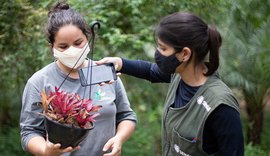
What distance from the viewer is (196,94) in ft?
7.64

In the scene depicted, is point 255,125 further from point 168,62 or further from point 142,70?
point 168,62

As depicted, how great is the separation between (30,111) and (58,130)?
353mm

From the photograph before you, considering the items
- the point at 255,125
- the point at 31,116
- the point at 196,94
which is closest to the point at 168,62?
the point at 196,94

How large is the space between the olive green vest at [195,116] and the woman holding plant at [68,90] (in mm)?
323

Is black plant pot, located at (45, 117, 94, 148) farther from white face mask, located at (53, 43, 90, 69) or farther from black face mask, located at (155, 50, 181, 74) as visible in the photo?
black face mask, located at (155, 50, 181, 74)

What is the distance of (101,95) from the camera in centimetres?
255

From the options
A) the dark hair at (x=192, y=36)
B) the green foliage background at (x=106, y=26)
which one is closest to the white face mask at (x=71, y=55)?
the dark hair at (x=192, y=36)

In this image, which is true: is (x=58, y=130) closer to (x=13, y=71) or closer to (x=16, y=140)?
(x=13, y=71)

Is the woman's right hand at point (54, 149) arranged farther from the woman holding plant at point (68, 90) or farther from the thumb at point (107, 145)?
the thumb at point (107, 145)

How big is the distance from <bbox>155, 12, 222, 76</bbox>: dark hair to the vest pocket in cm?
35

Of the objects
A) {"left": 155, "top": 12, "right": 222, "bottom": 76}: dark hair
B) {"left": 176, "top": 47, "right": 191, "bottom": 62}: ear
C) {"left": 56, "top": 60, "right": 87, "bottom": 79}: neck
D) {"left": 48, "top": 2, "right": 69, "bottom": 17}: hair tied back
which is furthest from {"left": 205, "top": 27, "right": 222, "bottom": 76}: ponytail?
{"left": 48, "top": 2, "right": 69, "bottom": 17}: hair tied back

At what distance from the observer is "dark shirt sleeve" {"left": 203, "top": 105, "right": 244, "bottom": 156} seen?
2170 mm

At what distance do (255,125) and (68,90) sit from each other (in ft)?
15.9

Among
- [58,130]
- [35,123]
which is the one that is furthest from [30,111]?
[58,130]
